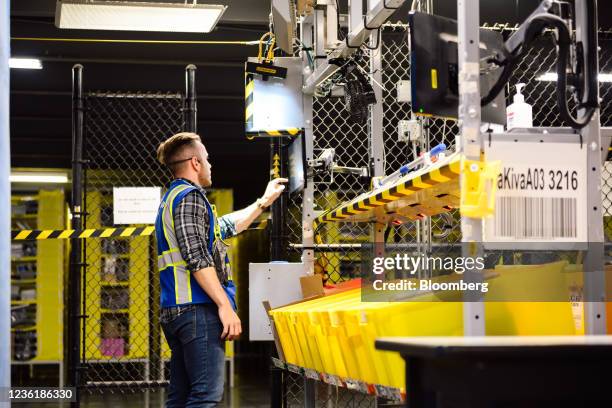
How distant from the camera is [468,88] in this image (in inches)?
120

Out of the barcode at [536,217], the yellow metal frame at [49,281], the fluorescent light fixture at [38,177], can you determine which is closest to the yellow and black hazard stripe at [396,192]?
the barcode at [536,217]

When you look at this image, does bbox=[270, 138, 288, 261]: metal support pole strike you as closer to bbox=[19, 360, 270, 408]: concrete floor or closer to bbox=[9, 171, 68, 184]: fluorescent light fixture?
bbox=[19, 360, 270, 408]: concrete floor

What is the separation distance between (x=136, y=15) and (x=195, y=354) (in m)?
4.02

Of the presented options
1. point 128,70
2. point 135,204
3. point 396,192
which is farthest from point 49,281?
point 396,192

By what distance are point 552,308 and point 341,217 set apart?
207cm

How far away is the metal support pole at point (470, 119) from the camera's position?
9.73 feet

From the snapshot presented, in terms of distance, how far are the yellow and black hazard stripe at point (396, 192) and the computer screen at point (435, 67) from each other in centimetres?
21

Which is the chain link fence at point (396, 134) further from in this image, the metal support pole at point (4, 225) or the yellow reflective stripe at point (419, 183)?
the metal support pole at point (4, 225)

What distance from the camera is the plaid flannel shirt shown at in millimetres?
4379

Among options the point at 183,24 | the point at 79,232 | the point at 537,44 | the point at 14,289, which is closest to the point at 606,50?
the point at 537,44

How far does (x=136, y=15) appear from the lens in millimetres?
7496

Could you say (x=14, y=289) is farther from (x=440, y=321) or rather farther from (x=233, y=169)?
(x=440, y=321)

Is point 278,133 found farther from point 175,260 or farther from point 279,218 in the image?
point 175,260

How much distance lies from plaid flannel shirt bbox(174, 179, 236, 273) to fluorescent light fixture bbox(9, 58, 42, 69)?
6.39 m
